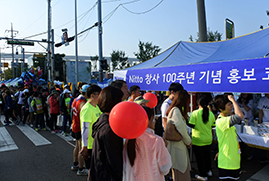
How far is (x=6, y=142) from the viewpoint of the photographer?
6.70 meters

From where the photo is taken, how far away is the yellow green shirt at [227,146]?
293 centimetres

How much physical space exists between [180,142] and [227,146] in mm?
686

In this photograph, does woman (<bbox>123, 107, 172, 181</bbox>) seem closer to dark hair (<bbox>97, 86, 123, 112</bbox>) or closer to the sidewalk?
dark hair (<bbox>97, 86, 123, 112</bbox>)

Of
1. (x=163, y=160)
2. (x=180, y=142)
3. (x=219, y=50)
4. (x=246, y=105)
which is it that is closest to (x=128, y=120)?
(x=163, y=160)

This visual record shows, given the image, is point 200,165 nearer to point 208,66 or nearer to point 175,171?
point 175,171

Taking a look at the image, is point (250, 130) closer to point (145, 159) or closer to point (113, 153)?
point (145, 159)

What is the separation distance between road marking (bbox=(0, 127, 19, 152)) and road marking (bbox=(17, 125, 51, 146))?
22.4 inches

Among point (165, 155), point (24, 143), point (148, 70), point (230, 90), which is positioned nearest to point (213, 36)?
point (148, 70)

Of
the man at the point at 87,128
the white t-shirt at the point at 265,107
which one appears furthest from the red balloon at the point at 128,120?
the white t-shirt at the point at 265,107

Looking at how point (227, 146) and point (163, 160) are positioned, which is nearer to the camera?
Answer: point (163, 160)

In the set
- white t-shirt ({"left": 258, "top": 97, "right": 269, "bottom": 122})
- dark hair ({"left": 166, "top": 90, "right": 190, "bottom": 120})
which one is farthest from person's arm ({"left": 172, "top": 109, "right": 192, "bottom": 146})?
white t-shirt ({"left": 258, "top": 97, "right": 269, "bottom": 122})

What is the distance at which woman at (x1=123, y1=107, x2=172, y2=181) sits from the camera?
1.89 meters

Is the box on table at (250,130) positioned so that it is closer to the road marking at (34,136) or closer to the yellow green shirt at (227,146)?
the yellow green shirt at (227,146)

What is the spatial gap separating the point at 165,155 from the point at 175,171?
1.39m
